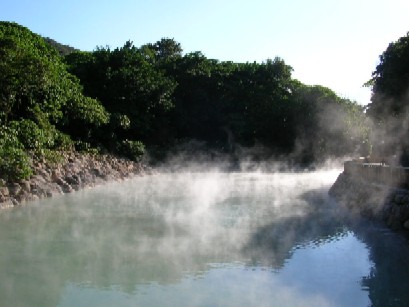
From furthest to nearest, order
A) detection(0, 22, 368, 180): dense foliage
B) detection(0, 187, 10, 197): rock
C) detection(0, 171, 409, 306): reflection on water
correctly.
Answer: detection(0, 22, 368, 180): dense foliage, detection(0, 187, 10, 197): rock, detection(0, 171, 409, 306): reflection on water

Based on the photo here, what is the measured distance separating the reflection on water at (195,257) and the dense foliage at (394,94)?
8.42 metres

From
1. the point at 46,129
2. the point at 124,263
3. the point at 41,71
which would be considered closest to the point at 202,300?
the point at 124,263

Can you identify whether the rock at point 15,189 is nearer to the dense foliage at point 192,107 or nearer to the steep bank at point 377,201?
the dense foliage at point 192,107

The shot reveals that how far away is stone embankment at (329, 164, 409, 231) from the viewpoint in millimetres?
12587

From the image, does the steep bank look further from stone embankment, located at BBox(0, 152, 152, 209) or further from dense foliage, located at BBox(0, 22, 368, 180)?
dense foliage, located at BBox(0, 22, 368, 180)

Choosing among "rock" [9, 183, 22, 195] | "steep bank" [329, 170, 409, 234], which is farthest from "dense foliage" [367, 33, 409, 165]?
"rock" [9, 183, 22, 195]

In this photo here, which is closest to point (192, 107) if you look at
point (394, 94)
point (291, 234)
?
point (394, 94)

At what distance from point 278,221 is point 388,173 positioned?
3763mm

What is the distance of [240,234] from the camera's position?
1251 cm

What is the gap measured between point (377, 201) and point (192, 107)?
109ft

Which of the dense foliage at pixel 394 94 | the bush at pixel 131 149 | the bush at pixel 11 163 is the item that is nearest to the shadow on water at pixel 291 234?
the dense foliage at pixel 394 94

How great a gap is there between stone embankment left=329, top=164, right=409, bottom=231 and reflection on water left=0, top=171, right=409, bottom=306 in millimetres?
502

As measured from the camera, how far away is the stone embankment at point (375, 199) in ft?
41.3

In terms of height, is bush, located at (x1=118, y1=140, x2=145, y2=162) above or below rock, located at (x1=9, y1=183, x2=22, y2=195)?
above
